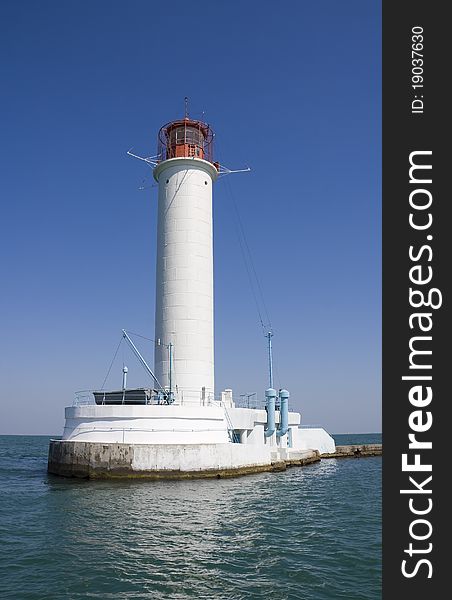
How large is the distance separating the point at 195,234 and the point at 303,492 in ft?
62.5

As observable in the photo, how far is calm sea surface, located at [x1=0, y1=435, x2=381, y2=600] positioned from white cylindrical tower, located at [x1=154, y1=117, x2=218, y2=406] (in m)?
9.71

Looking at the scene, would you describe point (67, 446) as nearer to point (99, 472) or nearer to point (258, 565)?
point (99, 472)

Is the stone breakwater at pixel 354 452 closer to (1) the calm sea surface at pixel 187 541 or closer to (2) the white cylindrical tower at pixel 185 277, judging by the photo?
(2) the white cylindrical tower at pixel 185 277

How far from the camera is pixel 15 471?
37188 millimetres

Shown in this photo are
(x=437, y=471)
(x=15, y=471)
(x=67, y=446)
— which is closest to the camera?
(x=437, y=471)

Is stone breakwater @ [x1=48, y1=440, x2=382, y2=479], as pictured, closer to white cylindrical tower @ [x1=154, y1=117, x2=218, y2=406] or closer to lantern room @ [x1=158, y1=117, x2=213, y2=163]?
white cylindrical tower @ [x1=154, y1=117, x2=218, y2=406]

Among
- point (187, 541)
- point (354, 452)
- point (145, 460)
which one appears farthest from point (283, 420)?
point (187, 541)

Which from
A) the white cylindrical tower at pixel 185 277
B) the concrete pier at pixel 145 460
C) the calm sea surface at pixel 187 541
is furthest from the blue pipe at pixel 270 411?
the calm sea surface at pixel 187 541

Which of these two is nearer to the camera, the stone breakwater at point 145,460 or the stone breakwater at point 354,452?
the stone breakwater at point 145,460

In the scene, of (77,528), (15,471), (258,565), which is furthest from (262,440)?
(258,565)

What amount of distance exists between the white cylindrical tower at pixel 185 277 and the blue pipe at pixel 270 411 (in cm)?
492

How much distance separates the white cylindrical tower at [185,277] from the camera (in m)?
36.9

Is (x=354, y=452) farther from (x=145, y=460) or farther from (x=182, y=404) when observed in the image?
(x=145, y=460)

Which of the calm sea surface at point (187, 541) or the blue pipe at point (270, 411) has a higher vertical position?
the blue pipe at point (270, 411)
